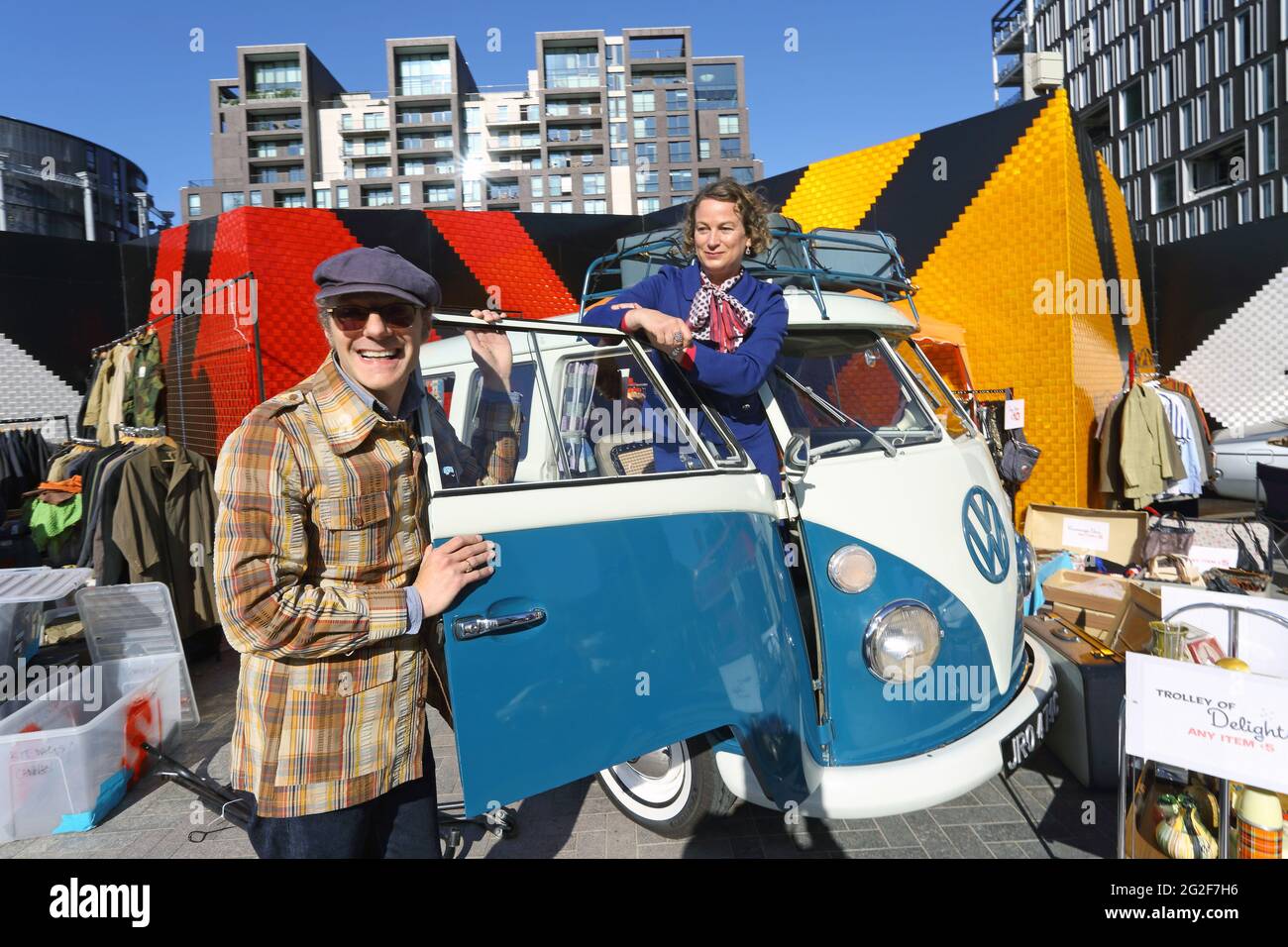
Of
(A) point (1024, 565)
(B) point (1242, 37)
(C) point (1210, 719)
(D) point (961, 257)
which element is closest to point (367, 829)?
(C) point (1210, 719)

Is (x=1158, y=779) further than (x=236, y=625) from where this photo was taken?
Yes

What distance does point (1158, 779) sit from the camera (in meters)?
2.53

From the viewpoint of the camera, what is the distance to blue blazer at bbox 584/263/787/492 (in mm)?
2346

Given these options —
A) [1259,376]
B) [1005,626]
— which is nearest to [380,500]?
[1005,626]

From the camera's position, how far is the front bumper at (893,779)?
7.38 feet

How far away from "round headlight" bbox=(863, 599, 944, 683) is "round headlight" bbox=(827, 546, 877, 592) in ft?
0.39

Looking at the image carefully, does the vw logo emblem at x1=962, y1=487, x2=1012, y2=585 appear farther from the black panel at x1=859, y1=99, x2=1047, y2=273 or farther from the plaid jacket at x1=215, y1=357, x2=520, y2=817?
the black panel at x1=859, y1=99, x2=1047, y2=273

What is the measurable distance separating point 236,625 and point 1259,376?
1387cm

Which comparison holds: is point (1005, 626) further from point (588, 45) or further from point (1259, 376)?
point (588, 45)

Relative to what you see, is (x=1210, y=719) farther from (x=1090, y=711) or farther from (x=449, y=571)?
(x=449, y=571)

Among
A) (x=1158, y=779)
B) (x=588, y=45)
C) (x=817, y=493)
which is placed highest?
(x=588, y=45)

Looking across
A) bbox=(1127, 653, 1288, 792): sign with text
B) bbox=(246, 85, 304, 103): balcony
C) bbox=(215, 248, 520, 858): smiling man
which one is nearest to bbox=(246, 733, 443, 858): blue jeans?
bbox=(215, 248, 520, 858): smiling man

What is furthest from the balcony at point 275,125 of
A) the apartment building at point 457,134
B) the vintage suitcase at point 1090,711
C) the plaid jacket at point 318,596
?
the vintage suitcase at point 1090,711
